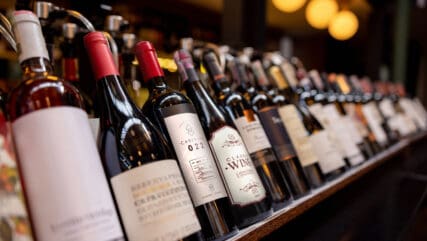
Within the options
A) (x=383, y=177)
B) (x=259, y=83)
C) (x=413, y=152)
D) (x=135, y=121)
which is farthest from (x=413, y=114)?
(x=135, y=121)

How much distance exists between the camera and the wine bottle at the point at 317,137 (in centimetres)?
102

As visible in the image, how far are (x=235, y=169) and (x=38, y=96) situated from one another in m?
0.33

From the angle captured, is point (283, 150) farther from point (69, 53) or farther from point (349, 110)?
point (349, 110)

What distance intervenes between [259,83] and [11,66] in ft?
6.99

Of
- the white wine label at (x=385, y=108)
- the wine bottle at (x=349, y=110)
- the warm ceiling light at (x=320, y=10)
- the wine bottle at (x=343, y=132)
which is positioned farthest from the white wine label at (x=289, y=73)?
the warm ceiling light at (x=320, y=10)

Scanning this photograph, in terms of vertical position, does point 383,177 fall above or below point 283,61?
below

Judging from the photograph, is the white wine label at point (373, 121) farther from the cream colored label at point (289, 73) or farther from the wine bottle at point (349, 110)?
the cream colored label at point (289, 73)

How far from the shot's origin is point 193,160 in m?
0.60

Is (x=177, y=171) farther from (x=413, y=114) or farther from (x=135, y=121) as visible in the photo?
(x=413, y=114)

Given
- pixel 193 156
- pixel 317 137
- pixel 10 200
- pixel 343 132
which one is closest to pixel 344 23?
pixel 343 132

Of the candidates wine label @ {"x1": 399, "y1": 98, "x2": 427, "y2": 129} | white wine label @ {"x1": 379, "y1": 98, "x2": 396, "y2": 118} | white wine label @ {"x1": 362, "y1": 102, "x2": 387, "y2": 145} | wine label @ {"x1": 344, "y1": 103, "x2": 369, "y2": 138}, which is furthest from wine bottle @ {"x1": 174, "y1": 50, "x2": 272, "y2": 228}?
wine label @ {"x1": 399, "y1": 98, "x2": 427, "y2": 129}

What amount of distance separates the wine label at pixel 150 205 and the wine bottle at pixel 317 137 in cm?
59

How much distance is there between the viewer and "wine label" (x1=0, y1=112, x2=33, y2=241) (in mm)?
389

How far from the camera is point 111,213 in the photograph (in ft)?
1.47
